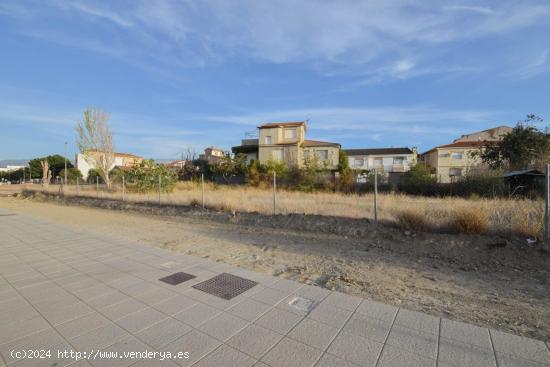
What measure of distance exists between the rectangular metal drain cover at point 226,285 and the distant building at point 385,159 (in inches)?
1565

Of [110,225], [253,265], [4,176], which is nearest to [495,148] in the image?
[253,265]

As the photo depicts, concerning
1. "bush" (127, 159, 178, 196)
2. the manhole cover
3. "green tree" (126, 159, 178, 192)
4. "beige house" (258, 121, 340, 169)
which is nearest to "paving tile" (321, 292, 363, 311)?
the manhole cover

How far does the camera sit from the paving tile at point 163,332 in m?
2.26

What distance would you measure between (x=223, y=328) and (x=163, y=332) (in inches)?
20.7

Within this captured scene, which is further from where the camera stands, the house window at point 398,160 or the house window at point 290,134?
the house window at point 398,160

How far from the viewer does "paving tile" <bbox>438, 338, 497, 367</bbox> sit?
77.4 inches

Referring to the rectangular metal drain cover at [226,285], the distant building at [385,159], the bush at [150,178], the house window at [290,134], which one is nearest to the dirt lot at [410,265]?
the rectangular metal drain cover at [226,285]

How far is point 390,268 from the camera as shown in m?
4.34

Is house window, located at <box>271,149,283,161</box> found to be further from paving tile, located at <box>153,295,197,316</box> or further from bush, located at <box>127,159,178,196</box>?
paving tile, located at <box>153,295,197,316</box>

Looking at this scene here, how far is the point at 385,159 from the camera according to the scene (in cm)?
4291

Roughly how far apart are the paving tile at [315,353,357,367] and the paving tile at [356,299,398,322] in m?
0.79

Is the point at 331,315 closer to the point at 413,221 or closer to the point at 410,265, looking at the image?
the point at 410,265

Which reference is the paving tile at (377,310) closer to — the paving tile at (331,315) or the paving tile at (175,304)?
the paving tile at (331,315)

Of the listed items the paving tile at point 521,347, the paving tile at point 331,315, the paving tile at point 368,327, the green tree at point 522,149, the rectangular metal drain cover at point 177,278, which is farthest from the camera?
the green tree at point 522,149
